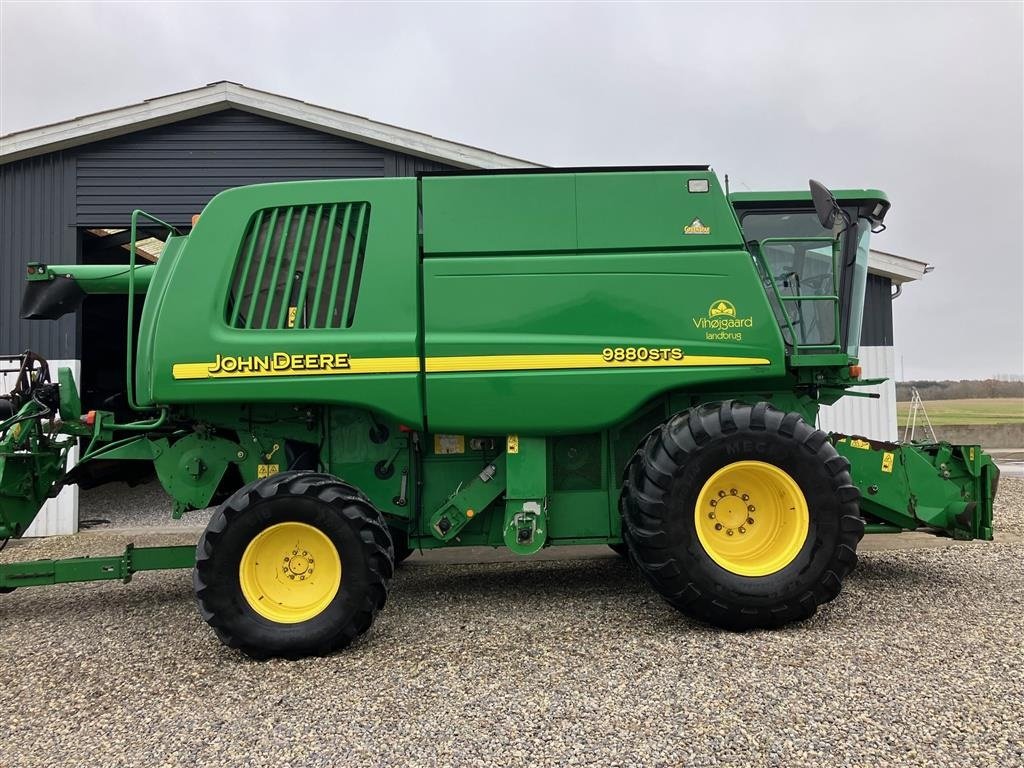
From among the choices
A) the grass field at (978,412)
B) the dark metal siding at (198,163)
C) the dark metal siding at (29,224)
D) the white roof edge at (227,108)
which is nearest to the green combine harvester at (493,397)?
the white roof edge at (227,108)

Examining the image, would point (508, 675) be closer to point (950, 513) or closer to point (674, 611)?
point (674, 611)

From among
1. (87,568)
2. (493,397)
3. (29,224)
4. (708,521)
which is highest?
(29,224)

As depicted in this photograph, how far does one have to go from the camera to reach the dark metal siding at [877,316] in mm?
9867

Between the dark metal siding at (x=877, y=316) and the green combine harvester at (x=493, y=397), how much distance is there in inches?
224

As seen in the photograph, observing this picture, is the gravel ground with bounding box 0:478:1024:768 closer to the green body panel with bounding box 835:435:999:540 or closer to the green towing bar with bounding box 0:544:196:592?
the green towing bar with bounding box 0:544:196:592

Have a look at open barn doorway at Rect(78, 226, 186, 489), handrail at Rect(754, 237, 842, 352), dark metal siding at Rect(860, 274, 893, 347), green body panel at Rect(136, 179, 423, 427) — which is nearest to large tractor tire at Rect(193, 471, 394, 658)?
green body panel at Rect(136, 179, 423, 427)

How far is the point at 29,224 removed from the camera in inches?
321

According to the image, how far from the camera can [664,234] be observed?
4.27 meters

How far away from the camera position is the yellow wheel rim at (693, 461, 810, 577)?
3.99 metres

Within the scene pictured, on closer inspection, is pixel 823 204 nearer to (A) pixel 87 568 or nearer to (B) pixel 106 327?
(A) pixel 87 568

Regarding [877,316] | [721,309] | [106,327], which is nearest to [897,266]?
[877,316]

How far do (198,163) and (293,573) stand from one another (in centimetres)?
642

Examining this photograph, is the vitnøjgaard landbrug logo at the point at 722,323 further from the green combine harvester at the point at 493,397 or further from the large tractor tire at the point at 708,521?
the large tractor tire at the point at 708,521

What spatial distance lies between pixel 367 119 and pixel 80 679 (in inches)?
266
